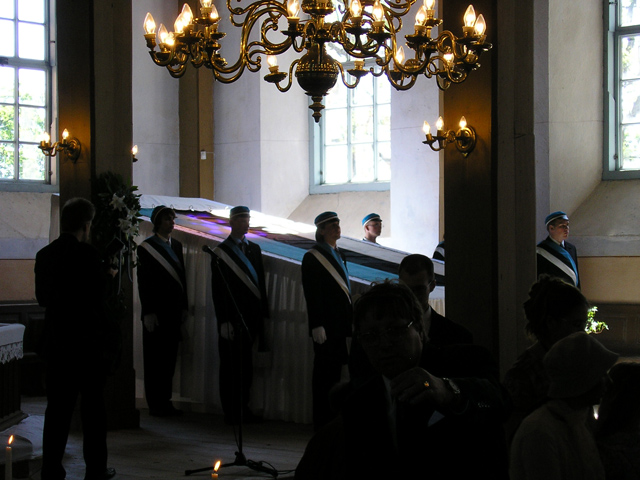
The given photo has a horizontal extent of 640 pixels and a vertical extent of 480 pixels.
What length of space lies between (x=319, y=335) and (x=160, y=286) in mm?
1511

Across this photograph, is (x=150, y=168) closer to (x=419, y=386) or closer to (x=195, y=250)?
(x=195, y=250)

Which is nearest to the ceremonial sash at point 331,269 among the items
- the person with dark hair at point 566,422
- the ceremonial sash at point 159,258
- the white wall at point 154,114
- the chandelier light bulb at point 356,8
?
the ceremonial sash at point 159,258

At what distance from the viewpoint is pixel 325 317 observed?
19.4ft

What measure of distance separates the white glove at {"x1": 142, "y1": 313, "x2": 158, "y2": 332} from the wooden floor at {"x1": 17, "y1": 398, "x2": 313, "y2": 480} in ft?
2.18

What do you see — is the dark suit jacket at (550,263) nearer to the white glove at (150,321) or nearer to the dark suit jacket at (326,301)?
the dark suit jacket at (326,301)

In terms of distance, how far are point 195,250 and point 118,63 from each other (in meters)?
1.58

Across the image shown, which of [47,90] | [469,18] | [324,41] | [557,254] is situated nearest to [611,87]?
[557,254]

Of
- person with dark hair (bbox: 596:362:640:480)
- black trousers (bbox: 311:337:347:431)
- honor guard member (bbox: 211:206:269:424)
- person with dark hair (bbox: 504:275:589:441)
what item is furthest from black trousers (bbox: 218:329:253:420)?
person with dark hair (bbox: 596:362:640:480)

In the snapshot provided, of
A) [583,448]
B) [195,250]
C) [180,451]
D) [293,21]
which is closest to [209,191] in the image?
[195,250]

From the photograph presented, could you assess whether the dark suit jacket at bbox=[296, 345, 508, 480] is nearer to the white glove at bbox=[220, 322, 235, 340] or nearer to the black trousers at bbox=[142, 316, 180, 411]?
the white glove at bbox=[220, 322, 235, 340]

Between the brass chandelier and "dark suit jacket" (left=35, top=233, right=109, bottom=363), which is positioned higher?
the brass chandelier

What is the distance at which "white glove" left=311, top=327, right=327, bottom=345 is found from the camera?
5.85 metres

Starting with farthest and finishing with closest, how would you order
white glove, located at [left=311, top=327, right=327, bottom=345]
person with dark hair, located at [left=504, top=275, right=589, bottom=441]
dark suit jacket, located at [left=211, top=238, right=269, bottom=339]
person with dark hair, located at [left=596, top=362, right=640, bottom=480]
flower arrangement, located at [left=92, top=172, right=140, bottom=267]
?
dark suit jacket, located at [left=211, top=238, right=269, bottom=339] → white glove, located at [left=311, top=327, right=327, bottom=345] → flower arrangement, located at [left=92, top=172, right=140, bottom=267] → person with dark hair, located at [left=504, top=275, right=589, bottom=441] → person with dark hair, located at [left=596, top=362, right=640, bottom=480]

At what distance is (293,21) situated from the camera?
4.47 m
